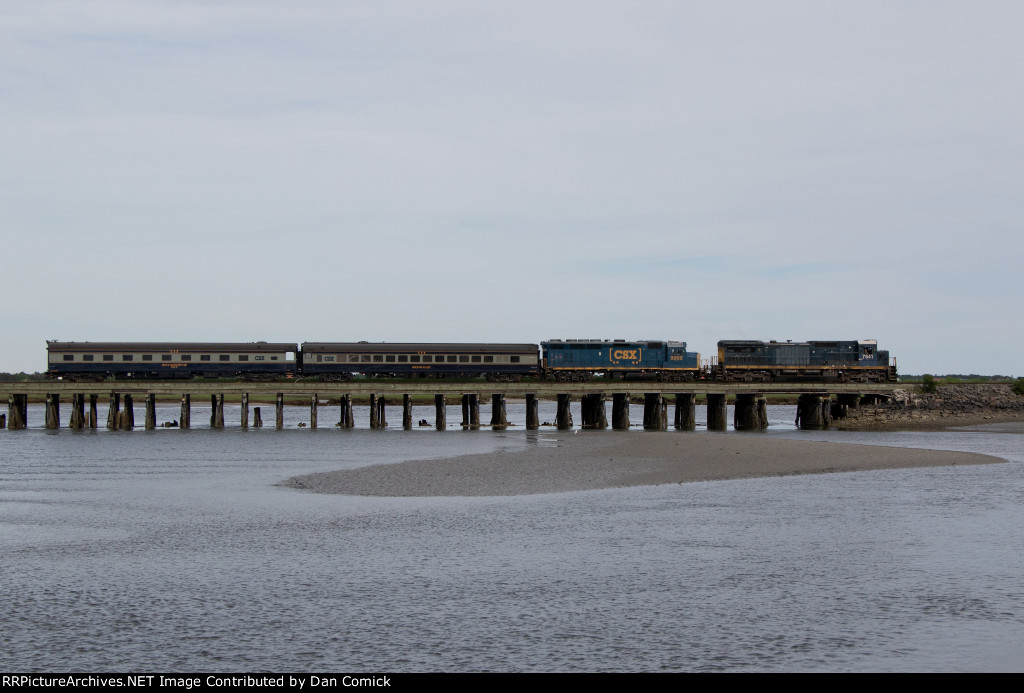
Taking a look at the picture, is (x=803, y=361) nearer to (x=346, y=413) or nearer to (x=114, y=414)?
(x=346, y=413)

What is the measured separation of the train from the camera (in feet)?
265

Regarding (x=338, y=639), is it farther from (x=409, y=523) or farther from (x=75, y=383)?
(x=75, y=383)

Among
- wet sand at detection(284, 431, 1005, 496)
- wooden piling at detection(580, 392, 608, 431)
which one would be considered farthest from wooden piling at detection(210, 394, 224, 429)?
wet sand at detection(284, 431, 1005, 496)

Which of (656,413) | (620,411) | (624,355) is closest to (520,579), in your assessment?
(620,411)

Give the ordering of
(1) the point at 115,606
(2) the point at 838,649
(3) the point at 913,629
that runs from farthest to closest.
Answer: (1) the point at 115,606 → (3) the point at 913,629 → (2) the point at 838,649

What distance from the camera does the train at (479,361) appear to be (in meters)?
80.8

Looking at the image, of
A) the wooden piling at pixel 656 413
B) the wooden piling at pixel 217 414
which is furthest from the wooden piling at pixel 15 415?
the wooden piling at pixel 656 413

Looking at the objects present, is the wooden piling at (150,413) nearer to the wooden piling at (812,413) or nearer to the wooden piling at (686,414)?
the wooden piling at (686,414)

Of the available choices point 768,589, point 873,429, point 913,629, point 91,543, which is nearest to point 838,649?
point 913,629

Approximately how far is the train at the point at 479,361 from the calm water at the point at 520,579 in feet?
146

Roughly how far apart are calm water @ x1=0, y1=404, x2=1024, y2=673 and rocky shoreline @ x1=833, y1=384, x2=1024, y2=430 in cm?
4574

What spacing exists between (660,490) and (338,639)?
21468 mm

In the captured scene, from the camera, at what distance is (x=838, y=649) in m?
16.4

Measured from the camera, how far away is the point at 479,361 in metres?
83.9
